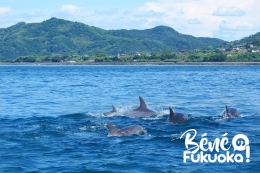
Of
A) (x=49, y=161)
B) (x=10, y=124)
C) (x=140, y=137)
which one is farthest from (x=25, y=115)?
(x=49, y=161)

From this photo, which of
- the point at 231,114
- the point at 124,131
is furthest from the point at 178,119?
the point at 124,131

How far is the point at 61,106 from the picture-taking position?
43.9 meters

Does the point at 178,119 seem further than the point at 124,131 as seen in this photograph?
Yes

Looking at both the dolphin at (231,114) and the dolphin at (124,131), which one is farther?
the dolphin at (231,114)

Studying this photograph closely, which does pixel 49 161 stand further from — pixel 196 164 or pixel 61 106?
pixel 61 106

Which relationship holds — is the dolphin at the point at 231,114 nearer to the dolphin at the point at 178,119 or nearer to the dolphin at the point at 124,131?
the dolphin at the point at 178,119

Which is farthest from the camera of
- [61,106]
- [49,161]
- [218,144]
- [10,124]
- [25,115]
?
[61,106]

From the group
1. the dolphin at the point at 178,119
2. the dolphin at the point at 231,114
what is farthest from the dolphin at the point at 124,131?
the dolphin at the point at 231,114

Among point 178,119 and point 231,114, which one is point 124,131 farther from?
point 231,114

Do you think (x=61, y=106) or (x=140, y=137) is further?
(x=61, y=106)

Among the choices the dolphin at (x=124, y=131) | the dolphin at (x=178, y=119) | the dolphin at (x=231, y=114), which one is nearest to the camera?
the dolphin at (x=124, y=131)

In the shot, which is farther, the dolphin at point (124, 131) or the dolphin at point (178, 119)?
the dolphin at point (178, 119)

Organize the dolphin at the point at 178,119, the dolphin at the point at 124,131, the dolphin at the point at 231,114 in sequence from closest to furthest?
the dolphin at the point at 124,131, the dolphin at the point at 178,119, the dolphin at the point at 231,114

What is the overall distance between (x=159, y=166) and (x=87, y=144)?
468cm
